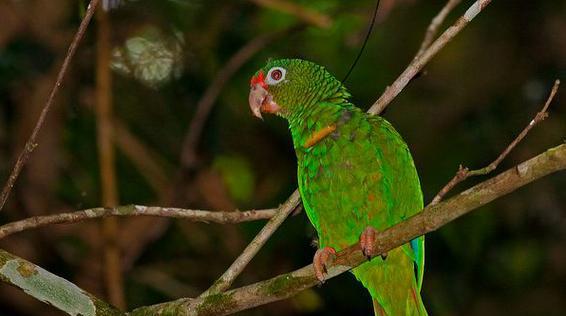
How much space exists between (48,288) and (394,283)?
5.22 ft

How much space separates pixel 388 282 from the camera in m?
3.81

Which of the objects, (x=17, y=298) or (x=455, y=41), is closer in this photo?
(x=17, y=298)

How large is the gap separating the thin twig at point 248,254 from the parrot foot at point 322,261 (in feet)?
0.70

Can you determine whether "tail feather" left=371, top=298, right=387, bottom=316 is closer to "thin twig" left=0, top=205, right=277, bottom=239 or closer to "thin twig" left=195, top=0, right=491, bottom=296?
"thin twig" left=0, top=205, right=277, bottom=239

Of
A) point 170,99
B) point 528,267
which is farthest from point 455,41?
point 170,99

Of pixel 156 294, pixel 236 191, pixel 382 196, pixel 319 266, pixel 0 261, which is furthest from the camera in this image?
pixel 236 191

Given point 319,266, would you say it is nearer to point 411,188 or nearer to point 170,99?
point 411,188

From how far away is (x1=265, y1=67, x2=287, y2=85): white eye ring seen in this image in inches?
168

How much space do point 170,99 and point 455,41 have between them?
249 centimetres

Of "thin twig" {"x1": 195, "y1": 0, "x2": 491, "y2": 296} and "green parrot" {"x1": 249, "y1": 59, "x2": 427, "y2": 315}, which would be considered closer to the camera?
"thin twig" {"x1": 195, "y1": 0, "x2": 491, "y2": 296}

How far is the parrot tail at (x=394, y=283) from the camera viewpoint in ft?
12.3

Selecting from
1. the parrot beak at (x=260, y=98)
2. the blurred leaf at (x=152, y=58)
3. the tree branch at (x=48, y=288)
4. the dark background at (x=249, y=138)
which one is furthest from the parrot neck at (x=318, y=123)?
the blurred leaf at (x=152, y=58)

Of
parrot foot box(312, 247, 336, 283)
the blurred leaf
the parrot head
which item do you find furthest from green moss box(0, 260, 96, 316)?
the blurred leaf

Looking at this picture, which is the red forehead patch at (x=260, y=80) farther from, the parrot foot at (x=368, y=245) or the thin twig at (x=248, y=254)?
the parrot foot at (x=368, y=245)
